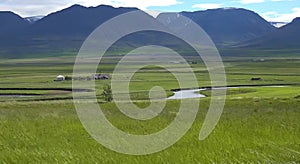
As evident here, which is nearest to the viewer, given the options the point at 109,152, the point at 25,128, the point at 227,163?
the point at 227,163

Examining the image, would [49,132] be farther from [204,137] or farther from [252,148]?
[252,148]

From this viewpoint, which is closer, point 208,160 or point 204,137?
point 208,160

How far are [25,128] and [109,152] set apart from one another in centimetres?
554

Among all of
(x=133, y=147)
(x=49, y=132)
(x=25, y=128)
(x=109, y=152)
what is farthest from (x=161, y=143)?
(x=25, y=128)

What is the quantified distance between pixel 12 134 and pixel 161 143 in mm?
4684

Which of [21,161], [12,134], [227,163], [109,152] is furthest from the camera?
[12,134]

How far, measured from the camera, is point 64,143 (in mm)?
11648

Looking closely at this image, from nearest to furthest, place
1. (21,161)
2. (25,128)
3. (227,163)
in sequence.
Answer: (227,163) < (21,161) < (25,128)

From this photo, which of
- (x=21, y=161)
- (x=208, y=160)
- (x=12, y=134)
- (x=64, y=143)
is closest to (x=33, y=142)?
(x=64, y=143)

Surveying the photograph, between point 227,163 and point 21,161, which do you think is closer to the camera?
point 227,163

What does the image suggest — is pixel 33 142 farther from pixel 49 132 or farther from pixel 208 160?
pixel 208 160

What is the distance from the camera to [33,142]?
475 inches

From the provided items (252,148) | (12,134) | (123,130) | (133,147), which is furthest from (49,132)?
(252,148)

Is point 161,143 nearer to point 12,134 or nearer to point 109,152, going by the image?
point 109,152
